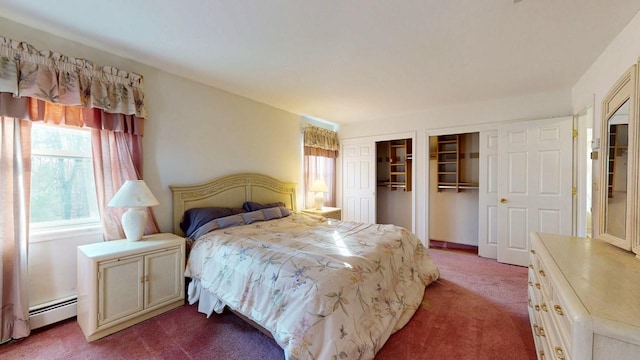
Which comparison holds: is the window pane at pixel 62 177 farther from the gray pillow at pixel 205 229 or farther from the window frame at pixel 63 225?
the gray pillow at pixel 205 229

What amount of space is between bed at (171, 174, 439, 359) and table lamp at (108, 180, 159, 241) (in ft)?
1.65

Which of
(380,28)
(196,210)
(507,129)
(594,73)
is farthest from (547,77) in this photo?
(196,210)

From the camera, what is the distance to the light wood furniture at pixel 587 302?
811 millimetres

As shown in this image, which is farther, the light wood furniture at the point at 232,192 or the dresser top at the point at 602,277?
the light wood furniture at the point at 232,192

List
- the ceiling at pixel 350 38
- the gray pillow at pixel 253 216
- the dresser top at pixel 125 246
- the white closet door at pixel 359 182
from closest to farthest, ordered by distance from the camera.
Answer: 1. the ceiling at pixel 350 38
2. the dresser top at pixel 125 246
3. the gray pillow at pixel 253 216
4. the white closet door at pixel 359 182

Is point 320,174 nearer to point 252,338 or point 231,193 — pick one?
point 231,193

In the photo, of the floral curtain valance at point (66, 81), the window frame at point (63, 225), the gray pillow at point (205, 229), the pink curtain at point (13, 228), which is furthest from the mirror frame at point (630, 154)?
the pink curtain at point (13, 228)

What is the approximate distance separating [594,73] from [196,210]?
438 cm

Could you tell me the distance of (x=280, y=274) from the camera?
1.73 meters

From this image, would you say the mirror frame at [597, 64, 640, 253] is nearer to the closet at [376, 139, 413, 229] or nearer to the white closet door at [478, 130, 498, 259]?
the white closet door at [478, 130, 498, 259]

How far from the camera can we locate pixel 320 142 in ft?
15.9

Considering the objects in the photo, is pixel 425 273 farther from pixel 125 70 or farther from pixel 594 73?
pixel 125 70

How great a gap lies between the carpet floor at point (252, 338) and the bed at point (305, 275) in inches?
4.3

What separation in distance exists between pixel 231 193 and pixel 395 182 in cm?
339
